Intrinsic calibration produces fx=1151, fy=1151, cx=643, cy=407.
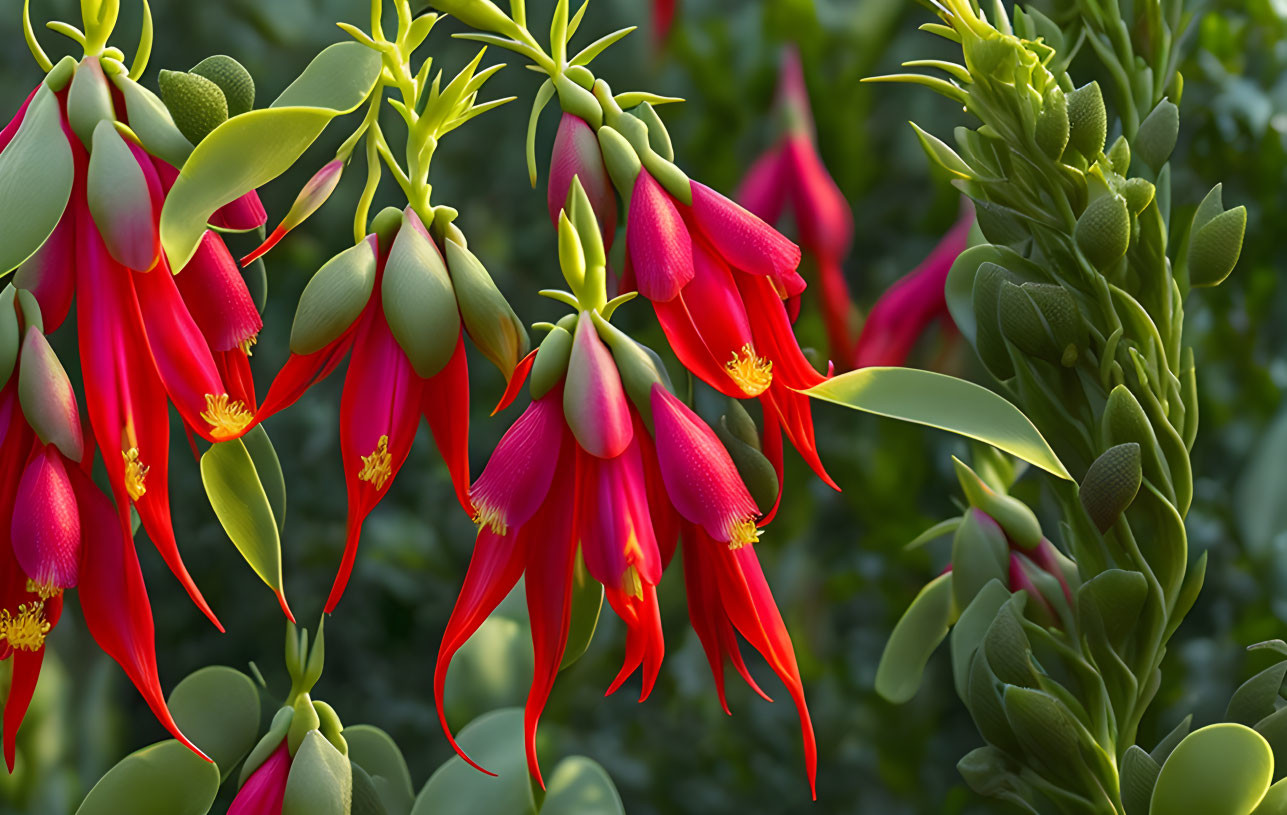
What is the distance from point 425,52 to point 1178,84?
279 millimetres

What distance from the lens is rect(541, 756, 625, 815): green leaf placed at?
0.97 feet

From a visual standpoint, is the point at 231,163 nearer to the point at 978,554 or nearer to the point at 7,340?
the point at 7,340

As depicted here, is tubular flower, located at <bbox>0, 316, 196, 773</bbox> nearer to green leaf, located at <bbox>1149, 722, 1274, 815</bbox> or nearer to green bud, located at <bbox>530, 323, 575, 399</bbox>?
green bud, located at <bbox>530, 323, 575, 399</bbox>

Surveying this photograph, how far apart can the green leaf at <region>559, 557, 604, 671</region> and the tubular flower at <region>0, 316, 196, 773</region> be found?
0.09 m

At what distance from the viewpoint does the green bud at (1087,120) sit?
11.1 inches

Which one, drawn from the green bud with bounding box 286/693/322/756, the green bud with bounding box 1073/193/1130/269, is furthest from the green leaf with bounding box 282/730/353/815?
the green bud with bounding box 1073/193/1130/269

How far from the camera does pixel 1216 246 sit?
298 millimetres

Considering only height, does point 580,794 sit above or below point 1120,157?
below

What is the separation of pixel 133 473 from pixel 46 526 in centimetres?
2

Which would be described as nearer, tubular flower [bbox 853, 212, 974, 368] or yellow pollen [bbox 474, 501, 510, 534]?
yellow pollen [bbox 474, 501, 510, 534]

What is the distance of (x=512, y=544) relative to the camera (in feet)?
0.82

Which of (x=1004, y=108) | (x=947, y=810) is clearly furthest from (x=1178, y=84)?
(x=947, y=810)

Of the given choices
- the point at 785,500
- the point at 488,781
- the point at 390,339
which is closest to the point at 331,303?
the point at 390,339

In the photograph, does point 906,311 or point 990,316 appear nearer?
point 990,316
